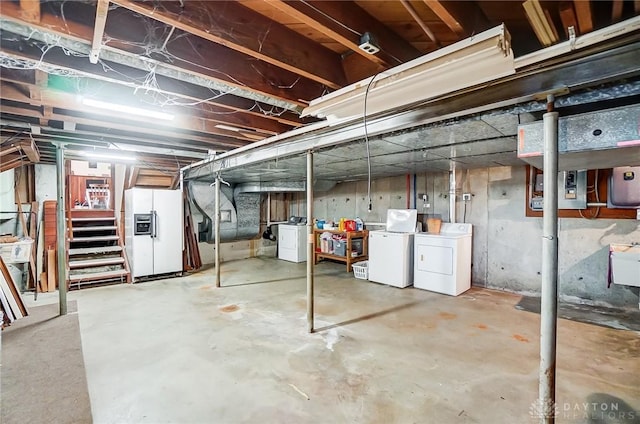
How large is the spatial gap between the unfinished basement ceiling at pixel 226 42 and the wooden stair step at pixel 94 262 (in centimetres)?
331

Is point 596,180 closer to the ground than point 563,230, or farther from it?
farther from it

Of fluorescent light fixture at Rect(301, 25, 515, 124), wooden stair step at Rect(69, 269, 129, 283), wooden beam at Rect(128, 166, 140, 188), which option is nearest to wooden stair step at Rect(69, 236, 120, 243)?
wooden stair step at Rect(69, 269, 129, 283)

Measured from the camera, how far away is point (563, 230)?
3.96m

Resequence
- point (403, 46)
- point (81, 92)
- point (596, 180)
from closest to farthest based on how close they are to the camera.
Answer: point (403, 46) < point (81, 92) < point (596, 180)

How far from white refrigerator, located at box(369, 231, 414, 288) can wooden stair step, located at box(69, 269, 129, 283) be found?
4.31 metres

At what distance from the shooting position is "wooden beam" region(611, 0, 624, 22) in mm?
1158

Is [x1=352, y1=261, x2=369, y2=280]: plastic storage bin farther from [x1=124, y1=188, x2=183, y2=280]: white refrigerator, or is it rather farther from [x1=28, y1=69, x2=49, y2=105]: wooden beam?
[x1=28, y1=69, x2=49, y2=105]: wooden beam

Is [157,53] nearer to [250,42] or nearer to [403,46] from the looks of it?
[250,42]

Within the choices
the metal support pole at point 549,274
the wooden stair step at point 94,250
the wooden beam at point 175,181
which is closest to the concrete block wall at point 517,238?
the metal support pole at point 549,274

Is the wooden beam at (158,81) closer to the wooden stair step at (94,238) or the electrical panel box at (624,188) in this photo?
the electrical panel box at (624,188)

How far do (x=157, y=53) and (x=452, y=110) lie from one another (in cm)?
177


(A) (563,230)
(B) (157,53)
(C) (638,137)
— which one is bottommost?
(A) (563,230)

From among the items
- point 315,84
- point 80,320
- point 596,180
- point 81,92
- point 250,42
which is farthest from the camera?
point 596,180

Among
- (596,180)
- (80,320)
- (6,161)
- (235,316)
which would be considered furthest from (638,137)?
(6,161)
